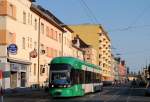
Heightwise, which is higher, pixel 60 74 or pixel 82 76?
pixel 60 74

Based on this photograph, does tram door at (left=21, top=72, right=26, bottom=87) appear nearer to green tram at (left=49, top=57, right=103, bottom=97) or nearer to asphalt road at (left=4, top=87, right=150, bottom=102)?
asphalt road at (left=4, top=87, right=150, bottom=102)

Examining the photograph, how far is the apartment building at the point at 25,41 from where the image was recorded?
51.6 meters

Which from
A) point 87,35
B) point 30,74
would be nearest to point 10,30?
point 30,74

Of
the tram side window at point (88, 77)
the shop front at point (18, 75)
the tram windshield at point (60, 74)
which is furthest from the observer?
the shop front at point (18, 75)

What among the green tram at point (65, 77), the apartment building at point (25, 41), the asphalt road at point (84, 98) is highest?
the apartment building at point (25, 41)

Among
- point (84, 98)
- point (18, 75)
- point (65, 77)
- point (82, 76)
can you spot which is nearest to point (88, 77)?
point (82, 76)

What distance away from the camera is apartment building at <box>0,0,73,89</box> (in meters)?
51.6

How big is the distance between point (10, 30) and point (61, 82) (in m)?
17.1

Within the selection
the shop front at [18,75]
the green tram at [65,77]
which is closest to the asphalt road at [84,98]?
the green tram at [65,77]

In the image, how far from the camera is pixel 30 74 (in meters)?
61.3

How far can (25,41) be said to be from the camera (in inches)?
2325

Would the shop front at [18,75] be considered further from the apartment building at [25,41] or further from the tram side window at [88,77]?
the tram side window at [88,77]

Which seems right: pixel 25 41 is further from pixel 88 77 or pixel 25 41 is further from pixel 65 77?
pixel 65 77

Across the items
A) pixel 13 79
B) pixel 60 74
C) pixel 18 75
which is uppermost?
pixel 18 75
